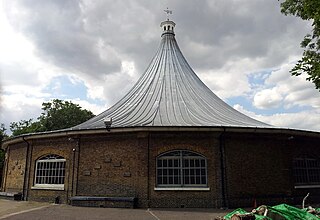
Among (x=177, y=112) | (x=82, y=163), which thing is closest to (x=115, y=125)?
(x=82, y=163)

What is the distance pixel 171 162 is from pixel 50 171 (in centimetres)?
616

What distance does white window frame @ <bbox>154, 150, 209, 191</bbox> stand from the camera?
477 inches

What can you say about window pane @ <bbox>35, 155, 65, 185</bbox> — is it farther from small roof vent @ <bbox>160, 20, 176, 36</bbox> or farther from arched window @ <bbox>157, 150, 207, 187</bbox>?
small roof vent @ <bbox>160, 20, 176, 36</bbox>

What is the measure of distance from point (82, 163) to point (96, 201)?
1925 millimetres

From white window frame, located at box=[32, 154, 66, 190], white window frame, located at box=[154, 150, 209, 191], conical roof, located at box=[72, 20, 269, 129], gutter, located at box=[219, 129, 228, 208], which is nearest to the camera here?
gutter, located at box=[219, 129, 228, 208]

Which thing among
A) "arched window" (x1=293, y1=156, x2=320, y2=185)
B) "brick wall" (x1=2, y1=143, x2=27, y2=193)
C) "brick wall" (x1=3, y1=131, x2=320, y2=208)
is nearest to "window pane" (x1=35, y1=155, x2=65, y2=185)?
"brick wall" (x1=3, y1=131, x2=320, y2=208)

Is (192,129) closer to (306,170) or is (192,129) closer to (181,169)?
(181,169)

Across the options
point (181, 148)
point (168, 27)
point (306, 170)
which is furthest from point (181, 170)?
point (168, 27)

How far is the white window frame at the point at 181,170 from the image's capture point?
12.1 m

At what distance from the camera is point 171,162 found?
12375mm

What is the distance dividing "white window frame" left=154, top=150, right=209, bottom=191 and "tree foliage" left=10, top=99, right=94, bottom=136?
24.7 m

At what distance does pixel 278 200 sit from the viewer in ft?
41.3

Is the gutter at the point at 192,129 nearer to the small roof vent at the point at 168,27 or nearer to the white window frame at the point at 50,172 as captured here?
the white window frame at the point at 50,172

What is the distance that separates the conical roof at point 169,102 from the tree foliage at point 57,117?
19836 millimetres
